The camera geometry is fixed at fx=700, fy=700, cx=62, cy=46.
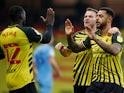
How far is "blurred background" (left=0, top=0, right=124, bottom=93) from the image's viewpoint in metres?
19.6

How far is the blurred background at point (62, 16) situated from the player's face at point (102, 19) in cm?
759

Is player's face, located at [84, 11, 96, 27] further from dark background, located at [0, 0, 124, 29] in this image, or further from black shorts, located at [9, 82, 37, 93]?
dark background, located at [0, 0, 124, 29]

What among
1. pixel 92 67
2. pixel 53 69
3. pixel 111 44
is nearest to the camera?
pixel 111 44

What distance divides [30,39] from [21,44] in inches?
6.6

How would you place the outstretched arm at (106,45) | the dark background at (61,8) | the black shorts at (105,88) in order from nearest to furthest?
the outstretched arm at (106,45), the black shorts at (105,88), the dark background at (61,8)

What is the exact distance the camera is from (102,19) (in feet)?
37.3

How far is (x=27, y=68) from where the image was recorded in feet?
37.3

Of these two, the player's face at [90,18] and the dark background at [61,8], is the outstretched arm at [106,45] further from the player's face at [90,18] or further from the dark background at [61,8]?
the dark background at [61,8]

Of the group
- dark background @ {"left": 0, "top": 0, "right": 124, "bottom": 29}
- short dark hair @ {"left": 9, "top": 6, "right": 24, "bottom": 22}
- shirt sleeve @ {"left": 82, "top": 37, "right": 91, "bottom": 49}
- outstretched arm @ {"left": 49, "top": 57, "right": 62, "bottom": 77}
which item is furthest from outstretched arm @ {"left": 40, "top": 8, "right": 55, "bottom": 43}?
dark background @ {"left": 0, "top": 0, "right": 124, "bottom": 29}

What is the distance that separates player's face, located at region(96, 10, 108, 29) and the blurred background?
759 centimetres

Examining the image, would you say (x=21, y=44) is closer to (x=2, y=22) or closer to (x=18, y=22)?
(x=18, y=22)

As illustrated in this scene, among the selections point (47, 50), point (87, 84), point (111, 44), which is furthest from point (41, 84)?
point (111, 44)

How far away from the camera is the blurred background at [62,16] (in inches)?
773

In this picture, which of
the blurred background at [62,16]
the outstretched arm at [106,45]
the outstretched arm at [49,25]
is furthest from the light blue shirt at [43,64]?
the outstretched arm at [106,45]
